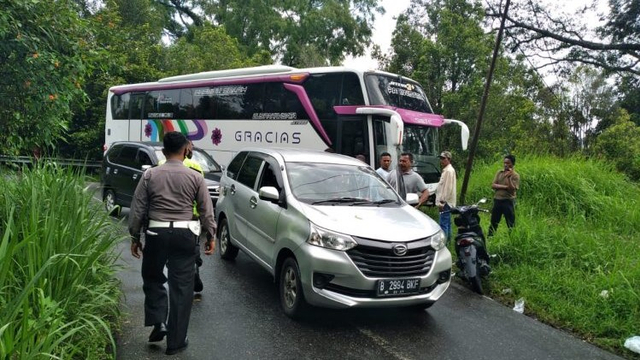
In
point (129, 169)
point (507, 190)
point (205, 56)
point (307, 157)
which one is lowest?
point (129, 169)

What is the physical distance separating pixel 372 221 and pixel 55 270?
277 centimetres

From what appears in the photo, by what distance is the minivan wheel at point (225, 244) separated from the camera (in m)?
6.71

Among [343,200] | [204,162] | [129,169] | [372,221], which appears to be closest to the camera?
[372,221]

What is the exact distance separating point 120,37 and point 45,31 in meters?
2.55

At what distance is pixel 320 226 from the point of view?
4.42 m

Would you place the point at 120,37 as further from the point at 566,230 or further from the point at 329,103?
the point at 566,230

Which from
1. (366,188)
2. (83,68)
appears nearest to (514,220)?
(366,188)

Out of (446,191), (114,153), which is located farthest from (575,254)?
(114,153)

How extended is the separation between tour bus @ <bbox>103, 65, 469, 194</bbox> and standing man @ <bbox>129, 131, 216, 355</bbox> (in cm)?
615

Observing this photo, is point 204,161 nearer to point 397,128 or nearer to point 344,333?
point 397,128

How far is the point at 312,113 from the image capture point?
1138 centimetres

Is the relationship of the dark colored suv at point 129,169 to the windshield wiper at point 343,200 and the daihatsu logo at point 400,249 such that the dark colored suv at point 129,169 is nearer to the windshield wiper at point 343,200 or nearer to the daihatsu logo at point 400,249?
the windshield wiper at point 343,200

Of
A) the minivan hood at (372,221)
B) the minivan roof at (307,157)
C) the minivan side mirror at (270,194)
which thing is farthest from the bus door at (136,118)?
the minivan hood at (372,221)

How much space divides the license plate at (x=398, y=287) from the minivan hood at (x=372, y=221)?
1.28ft
